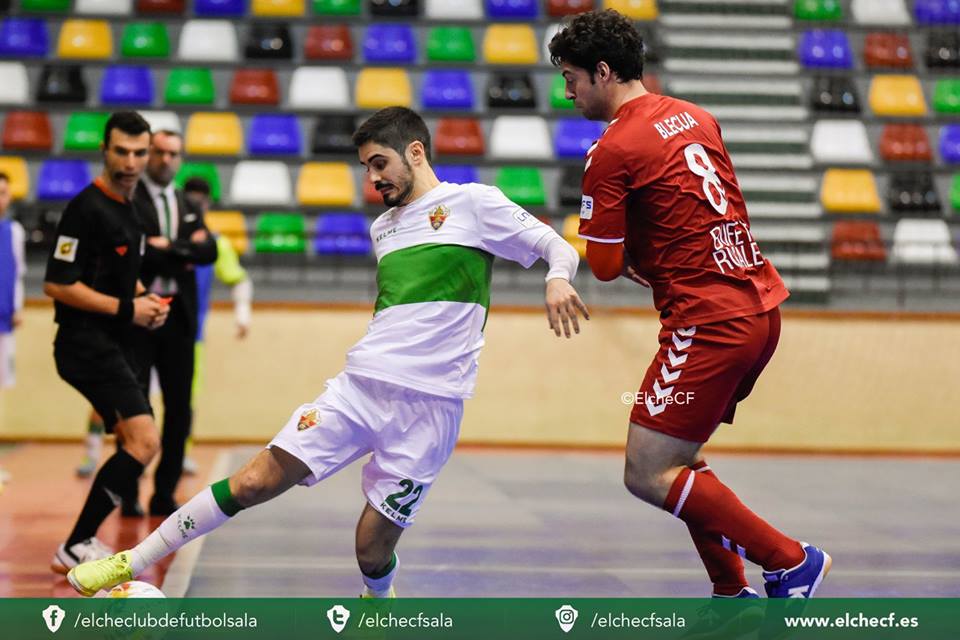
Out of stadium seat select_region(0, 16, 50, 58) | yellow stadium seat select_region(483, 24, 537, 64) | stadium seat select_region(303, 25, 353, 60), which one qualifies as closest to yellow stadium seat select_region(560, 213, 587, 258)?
yellow stadium seat select_region(483, 24, 537, 64)

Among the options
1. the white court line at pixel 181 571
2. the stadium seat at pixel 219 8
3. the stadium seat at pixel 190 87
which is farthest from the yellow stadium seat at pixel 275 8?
the white court line at pixel 181 571

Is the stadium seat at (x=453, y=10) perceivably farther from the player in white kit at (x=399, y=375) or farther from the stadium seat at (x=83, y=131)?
the player in white kit at (x=399, y=375)

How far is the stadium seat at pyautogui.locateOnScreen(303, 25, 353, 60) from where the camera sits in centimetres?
1355

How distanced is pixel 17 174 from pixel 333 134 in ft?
10.3

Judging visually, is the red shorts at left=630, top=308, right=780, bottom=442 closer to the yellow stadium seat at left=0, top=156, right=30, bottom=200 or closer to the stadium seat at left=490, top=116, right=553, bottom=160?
the stadium seat at left=490, top=116, right=553, bottom=160

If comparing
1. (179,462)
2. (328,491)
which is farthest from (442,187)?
(328,491)

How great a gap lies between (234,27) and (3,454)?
561 cm

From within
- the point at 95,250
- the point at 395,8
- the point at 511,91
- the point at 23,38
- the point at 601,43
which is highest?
the point at 601,43

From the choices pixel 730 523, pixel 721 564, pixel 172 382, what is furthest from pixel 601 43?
pixel 172 382

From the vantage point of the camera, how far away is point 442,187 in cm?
435

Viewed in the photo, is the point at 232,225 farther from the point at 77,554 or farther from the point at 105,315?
the point at 77,554

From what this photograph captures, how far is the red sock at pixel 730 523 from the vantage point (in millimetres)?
4004

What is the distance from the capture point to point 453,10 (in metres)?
14.0

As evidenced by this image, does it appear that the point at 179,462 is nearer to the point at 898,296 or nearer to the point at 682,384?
the point at 682,384
